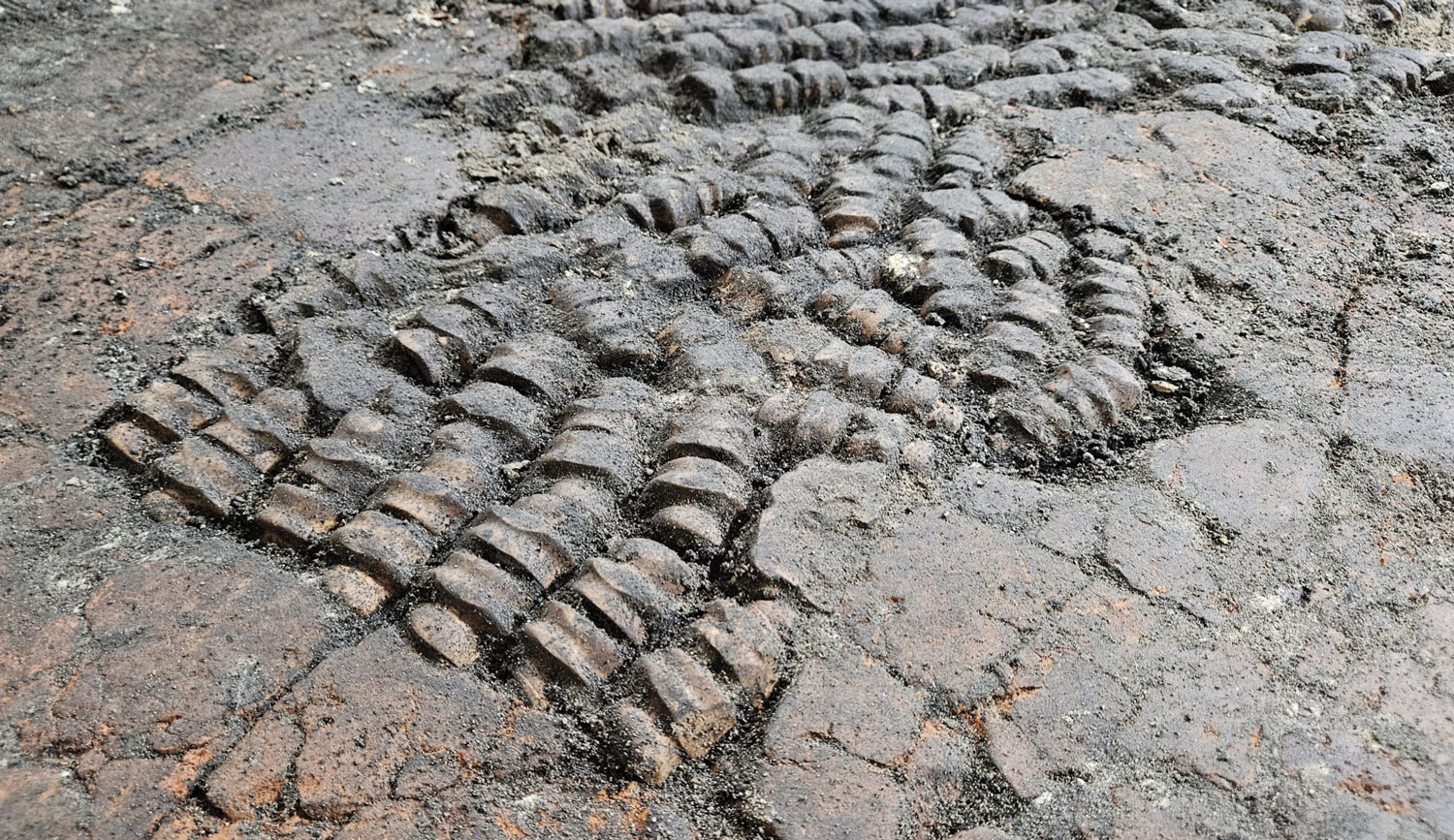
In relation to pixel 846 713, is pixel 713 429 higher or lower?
higher

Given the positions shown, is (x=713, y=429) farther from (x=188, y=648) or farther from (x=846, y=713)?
(x=188, y=648)

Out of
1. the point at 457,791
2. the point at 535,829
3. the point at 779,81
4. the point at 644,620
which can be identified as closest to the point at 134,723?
the point at 457,791

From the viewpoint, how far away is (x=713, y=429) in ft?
6.40

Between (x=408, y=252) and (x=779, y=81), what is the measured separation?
1.12 metres

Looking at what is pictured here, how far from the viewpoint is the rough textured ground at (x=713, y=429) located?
1.52m

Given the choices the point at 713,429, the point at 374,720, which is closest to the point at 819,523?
the point at 713,429

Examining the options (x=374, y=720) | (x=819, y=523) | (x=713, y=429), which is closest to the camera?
(x=374, y=720)

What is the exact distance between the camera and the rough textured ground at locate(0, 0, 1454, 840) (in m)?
1.52

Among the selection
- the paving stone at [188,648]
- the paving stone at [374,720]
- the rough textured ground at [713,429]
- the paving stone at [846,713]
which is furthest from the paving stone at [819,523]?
the paving stone at [188,648]

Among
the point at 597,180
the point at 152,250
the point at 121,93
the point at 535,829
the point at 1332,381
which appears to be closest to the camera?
the point at 535,829

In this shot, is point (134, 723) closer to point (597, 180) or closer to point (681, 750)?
point (681, 750)

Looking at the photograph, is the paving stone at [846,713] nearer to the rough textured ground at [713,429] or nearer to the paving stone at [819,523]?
the rough textured ground at [713,429]

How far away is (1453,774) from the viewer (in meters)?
1.52

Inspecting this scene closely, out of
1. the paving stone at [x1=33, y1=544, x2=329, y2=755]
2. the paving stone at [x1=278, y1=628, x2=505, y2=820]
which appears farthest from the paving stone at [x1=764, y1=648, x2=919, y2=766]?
the paving stone at [x1=33, y1=544, x2=329, y2=755]
